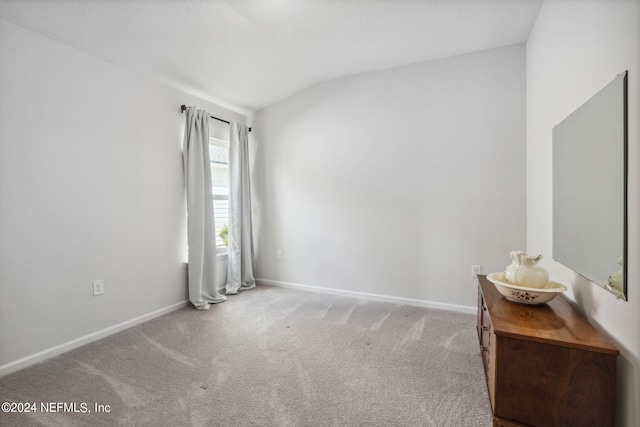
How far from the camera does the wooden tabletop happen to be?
121cm

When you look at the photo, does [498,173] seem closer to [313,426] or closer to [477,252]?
[477,252]

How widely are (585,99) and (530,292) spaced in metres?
0.99

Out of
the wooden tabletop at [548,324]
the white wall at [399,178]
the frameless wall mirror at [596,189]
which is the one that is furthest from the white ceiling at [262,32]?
the wooden tabletop at [548,324]

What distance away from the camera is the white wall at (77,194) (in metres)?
2.04

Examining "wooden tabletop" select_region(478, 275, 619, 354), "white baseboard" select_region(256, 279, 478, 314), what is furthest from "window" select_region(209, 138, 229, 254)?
"wooden tabletop" select_region(478, 275, 619, 354)

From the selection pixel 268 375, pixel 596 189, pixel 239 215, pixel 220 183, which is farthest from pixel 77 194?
pixel 596 189

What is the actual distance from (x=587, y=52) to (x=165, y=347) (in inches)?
126

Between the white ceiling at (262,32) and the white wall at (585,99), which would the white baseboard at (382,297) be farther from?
the white ceiling at (262,32)

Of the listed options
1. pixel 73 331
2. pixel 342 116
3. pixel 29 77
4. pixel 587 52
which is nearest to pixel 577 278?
pixel 587 52

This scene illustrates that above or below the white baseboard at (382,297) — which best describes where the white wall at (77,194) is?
above

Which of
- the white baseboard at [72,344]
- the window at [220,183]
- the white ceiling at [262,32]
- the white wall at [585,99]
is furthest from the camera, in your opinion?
the window at [220,183]

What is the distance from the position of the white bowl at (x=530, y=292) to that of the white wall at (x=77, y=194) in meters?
2.92

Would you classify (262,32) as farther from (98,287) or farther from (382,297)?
(382,297)

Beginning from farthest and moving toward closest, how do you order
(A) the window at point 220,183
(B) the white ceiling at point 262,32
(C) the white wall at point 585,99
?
1. (A) the window at point 220,183
2. (B) the white ceiling at point 262,32
3. (C) the white wall at point 585,99
